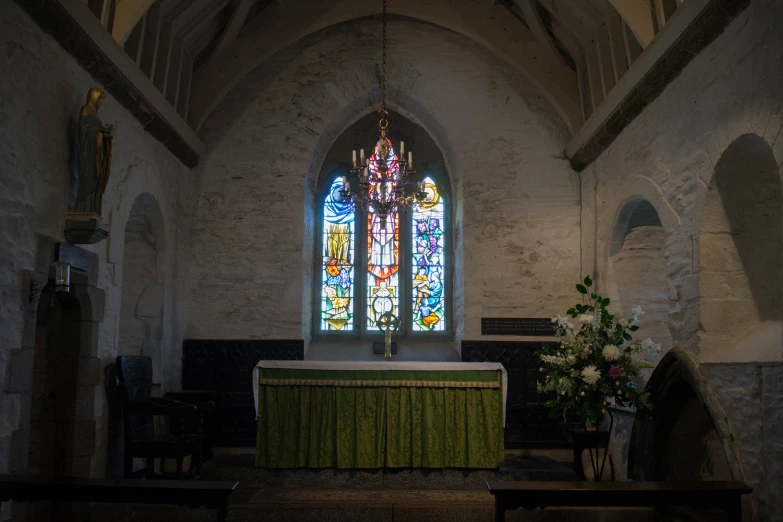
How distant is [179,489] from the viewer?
3.70 m

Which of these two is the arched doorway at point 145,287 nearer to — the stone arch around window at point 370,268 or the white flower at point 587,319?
the stone arch around window at point 370,268

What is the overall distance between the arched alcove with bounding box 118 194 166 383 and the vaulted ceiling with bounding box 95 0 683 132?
1.23m

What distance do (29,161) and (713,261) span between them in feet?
15.3

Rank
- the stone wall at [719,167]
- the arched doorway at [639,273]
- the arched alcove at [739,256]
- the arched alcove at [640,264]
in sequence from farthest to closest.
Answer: the arched alcove at [640,264], the arched doorway at [639,273], the arched alcove at [739,256], the stone wall at [719,167]

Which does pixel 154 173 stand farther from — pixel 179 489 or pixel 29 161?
pixel 179 489

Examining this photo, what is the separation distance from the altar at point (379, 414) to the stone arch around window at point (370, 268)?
106 inches

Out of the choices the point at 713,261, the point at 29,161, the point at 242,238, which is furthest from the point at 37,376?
the point at 713,261

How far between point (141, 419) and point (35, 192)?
8.20 ft

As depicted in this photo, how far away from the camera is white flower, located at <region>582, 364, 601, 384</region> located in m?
4.96

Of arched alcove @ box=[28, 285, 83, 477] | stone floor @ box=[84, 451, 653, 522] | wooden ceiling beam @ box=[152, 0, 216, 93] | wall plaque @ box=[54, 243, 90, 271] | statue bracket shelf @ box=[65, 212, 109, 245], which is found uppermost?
wooden ceiling beam @ box=[152, 0, 216, 93]

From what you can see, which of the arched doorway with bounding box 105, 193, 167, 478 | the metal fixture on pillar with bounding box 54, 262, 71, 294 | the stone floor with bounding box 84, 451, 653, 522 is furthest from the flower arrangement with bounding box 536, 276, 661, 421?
the arched doorway with bounding box 105, 193, 167, 478

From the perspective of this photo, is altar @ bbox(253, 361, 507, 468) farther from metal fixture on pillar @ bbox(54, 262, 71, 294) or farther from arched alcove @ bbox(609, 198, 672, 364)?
metal fixture on pillar @ bbox(54, 262, 71, 294)

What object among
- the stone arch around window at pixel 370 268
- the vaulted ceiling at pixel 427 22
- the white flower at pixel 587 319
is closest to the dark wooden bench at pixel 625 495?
the white flower at pixel 587 319

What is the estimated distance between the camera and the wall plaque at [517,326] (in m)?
7.91
